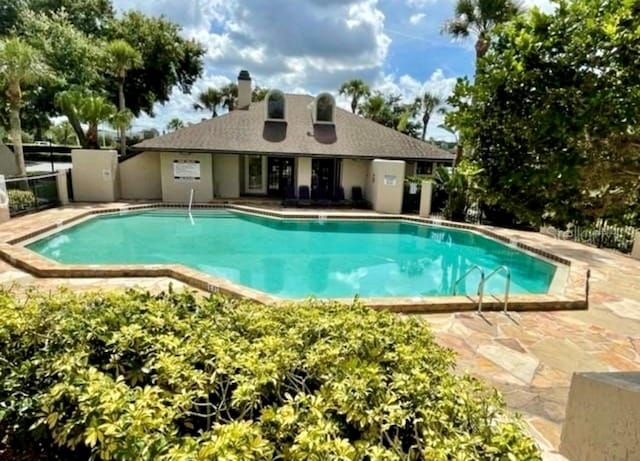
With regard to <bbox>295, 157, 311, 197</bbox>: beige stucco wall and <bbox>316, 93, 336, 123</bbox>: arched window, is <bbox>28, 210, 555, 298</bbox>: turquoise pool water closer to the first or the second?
<bbox>295, 157, 311, 197</bbox>: beige stucco wall

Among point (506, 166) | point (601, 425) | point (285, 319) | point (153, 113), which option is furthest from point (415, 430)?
point (153, 113)

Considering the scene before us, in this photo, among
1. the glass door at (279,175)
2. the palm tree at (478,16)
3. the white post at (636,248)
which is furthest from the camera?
the glass door at (279,175)

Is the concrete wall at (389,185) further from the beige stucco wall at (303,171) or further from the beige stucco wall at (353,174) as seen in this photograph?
the beige stucco wall at (303,171)

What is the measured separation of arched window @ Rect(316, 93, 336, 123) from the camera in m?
23.4

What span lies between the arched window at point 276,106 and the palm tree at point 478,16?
9.67 m

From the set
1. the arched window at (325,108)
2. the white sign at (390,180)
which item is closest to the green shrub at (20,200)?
the arched window at (325,108)

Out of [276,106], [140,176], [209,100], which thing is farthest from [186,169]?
[209,100]

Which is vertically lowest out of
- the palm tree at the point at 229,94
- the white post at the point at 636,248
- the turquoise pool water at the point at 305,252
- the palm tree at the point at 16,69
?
the turquoise pool water at the point at 305,252

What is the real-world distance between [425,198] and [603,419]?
16.3 metres

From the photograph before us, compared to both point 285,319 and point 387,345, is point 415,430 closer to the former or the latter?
point 387,345

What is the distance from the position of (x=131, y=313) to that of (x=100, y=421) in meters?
1.53

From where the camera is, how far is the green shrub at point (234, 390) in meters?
2.19

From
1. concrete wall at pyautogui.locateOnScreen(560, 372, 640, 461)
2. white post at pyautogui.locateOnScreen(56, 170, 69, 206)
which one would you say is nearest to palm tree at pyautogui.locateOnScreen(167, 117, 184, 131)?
white post at pyautogui.locateOnScreen(56, 170, 69, 206)

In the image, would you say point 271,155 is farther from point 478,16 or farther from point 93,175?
point 478,16
